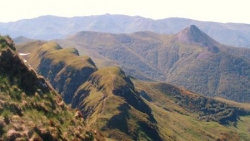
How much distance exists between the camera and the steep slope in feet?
123

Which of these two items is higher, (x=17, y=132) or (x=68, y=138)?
(x=17, y=132)

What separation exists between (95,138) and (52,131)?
9605 millimetres

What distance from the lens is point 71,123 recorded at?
46656 mm

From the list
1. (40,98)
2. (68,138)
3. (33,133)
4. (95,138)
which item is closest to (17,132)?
(33,133)

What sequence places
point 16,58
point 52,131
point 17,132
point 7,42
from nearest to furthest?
point 17,132 < point 52,131 < point 16,58 < point 7,42

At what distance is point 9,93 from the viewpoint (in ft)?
138

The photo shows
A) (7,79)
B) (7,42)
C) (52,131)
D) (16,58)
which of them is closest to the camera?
(52,131)

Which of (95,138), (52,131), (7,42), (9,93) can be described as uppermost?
(7,42)

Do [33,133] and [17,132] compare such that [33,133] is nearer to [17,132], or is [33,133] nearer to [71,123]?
[17,132]

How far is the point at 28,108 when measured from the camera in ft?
138

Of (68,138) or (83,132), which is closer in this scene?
(68,138)

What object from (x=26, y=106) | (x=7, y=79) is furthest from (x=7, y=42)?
(x=26, y=106)

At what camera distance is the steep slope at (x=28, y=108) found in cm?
3744

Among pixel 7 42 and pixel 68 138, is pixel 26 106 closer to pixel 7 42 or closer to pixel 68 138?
pixel 68 138
